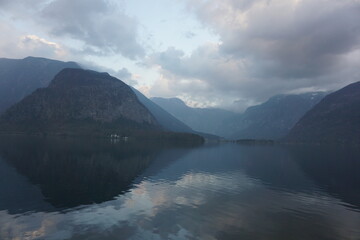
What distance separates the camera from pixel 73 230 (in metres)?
44.1

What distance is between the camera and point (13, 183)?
246 ft

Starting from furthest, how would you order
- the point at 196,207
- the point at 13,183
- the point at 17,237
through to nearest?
the point at 13,183 → the point at 196,207 → the point at 17,237

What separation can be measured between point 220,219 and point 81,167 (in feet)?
235

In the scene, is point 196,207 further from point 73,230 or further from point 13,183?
point 13,183

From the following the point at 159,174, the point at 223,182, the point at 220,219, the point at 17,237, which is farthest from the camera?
the point at 159,174

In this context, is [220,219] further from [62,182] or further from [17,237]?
[62,182]

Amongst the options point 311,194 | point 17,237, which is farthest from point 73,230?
point 311,194

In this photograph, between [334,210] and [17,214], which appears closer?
[17,214]

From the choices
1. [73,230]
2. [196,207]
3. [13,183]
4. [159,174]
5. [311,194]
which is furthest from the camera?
[159,174]

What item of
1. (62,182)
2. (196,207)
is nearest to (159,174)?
(62,182)

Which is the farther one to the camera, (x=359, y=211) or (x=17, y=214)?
(x=359, y=211)

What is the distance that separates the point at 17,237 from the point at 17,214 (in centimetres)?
1155

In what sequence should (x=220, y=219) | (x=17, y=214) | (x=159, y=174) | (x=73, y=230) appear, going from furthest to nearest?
1. (x=159, y=174)
2. (x=220, y=219)
3. (x=17, y=214)
4. (x=73, y=230)

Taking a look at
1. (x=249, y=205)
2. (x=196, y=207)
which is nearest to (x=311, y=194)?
(x=249, y=205)
